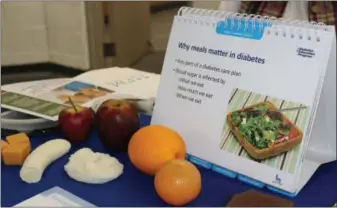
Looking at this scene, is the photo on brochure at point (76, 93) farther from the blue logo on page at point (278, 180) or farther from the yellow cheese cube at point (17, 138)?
the blue logo on page at point (278, 180)

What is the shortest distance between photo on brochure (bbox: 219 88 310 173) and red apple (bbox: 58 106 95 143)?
0.25 metres

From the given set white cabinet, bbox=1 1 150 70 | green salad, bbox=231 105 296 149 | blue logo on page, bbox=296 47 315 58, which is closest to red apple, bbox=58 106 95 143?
green salad, bbox=231 105 296 149

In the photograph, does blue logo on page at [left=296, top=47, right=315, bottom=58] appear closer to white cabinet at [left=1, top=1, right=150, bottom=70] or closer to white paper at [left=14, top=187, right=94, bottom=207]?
white paper at [left=14, top=187, right=94, bottom=207]

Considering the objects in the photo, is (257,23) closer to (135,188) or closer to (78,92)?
(135,188)

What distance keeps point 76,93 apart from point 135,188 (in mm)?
378

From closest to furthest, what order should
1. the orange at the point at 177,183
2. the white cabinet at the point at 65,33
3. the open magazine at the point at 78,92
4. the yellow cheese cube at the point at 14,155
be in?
the orange at the point at 177,183, the yellow cheese cube at the point at 14,155, the open magazine at the point at 78,92, the white cabinet at the point at 65,33

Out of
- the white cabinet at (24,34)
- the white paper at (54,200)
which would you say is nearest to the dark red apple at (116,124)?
the white paper at (54,200)

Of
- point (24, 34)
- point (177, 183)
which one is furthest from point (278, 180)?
point (24, 34)

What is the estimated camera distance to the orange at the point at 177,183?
64 cm

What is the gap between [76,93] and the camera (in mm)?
1017

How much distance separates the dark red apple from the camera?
778 mm

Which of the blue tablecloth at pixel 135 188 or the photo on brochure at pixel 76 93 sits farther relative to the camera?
the photo on brochure at pixel 76 93

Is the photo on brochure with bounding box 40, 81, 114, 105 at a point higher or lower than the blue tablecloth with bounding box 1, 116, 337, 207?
higher

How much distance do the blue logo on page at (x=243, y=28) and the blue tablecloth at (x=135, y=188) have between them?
0.22m
